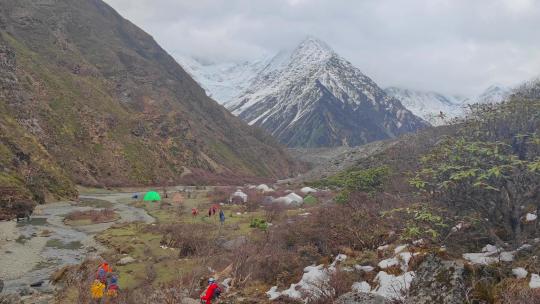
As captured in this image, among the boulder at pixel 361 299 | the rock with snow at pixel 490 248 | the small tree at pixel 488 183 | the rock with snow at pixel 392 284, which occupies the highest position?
the small tree at pixel 488 183

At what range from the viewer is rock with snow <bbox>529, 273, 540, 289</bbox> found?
27.2ft

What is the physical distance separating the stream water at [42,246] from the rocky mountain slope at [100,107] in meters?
10.7

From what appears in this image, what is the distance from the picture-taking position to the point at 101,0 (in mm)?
147500

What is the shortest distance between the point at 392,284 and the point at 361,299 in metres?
1.70

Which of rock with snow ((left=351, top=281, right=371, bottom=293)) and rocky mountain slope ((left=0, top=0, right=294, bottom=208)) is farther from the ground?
rocky mountain slope ((left=0, top=0, right=294, bottom=208))

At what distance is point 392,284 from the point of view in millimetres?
10734

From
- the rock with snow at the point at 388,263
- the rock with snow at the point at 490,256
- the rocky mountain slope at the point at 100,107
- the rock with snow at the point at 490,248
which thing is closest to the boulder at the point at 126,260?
the rock with snow at the point at 388,263

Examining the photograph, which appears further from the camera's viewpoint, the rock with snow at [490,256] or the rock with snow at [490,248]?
the rock with snow at [490,248]

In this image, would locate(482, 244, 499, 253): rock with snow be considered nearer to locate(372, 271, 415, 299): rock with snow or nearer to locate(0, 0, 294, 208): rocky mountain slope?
locate(372, 271, 415, 299): rock with snow

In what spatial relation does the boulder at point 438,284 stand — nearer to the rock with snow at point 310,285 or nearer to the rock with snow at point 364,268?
the rock with snow at point 310,285

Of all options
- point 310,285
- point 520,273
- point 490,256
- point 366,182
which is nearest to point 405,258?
point 490,256

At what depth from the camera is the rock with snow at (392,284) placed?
9891 mm

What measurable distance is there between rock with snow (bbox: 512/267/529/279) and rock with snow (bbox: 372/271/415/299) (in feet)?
6.60

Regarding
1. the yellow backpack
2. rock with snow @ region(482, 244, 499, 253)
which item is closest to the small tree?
rock with snow @ region(482, 244, 499, 253)
